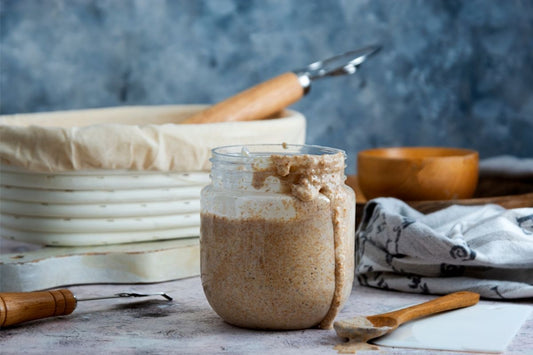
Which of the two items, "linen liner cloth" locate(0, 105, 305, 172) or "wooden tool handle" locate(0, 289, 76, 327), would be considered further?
"linen liner cloth" locate(0, 105, 305, 172)

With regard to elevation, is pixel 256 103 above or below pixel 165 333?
above

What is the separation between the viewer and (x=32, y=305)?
80cm

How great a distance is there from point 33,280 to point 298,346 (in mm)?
389

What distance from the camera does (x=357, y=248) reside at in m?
1.05

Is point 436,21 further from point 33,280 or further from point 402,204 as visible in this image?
point 33,280

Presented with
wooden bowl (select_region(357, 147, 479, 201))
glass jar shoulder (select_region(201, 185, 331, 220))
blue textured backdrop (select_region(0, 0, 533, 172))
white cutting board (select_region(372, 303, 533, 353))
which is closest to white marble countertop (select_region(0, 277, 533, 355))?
white cutting board (select_region(372, 303, 533, 353))

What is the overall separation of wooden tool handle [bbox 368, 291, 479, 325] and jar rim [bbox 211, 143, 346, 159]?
0.18 metres

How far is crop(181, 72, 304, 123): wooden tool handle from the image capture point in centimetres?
115

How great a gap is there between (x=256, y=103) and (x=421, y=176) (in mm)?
272

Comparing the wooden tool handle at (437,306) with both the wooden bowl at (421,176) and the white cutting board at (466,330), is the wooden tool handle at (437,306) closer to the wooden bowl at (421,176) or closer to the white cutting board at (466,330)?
the white cutting board at (466,330)

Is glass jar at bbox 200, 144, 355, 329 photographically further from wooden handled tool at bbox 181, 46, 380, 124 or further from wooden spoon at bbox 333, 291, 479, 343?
wooden handled tool at bbox 181, 46, 380, 124

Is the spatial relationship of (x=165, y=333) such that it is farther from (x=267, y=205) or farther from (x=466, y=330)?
(x=466, y=330)

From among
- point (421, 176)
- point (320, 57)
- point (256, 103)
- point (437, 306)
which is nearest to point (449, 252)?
point (437, 306)

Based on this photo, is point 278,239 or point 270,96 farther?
point 270,96
